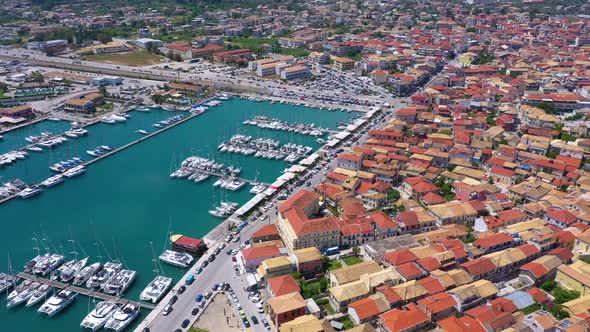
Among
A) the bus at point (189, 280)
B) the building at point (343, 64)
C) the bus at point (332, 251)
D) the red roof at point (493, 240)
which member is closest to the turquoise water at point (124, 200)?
the bus at point (189, 280)

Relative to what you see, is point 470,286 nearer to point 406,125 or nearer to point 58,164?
point 406,125

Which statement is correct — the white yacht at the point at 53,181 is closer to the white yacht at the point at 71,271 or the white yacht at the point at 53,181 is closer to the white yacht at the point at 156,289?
the white yacht at the point at 71,271

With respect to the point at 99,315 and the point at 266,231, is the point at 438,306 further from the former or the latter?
the point at 99,315

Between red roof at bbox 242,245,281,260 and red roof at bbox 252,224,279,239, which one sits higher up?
red roof at bbox 242,245,281,260

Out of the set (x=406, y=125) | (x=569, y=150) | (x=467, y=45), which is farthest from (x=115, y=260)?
(x=467, y=45)

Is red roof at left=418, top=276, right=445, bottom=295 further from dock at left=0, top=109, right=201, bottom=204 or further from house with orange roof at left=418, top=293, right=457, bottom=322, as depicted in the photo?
dock at left=0, top=109, right=201, bottom=204

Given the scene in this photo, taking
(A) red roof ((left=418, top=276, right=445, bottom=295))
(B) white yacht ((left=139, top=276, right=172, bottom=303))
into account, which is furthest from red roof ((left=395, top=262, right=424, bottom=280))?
(B) white yacht ((left=139, top=276, right=172, bottom=303))

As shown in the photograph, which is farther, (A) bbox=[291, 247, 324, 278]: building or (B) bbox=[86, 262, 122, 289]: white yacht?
(A) bbox=[291, 247, 324, 278]: building
